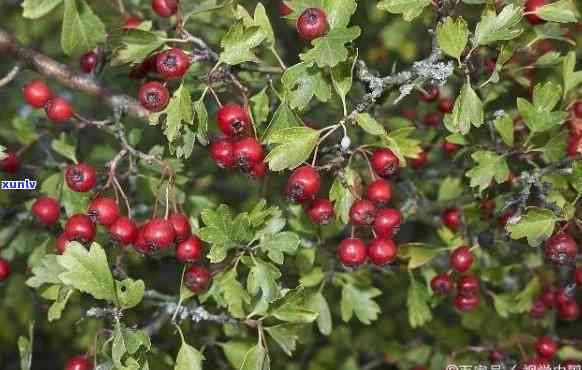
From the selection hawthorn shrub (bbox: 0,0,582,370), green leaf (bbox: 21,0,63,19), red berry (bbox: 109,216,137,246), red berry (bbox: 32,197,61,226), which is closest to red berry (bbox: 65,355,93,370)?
hawthorn shrub (bbox: 0,0,582,370)

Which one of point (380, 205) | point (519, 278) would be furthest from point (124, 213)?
point (519, 278)

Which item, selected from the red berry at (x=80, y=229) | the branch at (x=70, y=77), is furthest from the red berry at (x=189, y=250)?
the branch at (x=70, y=77)

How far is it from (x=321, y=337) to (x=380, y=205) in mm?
1780

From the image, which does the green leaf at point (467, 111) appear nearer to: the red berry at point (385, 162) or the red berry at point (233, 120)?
the red berry at point (385, 162)

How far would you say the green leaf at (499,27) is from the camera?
2.15 m

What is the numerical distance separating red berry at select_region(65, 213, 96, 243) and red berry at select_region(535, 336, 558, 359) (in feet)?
6.02

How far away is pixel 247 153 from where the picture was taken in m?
2.17

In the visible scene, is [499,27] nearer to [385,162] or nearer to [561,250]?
[385,162]

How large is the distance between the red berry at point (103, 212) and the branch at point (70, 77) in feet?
1.40

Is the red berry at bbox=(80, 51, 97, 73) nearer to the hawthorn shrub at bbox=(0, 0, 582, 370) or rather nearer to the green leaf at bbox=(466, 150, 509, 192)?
the hawthorn shrub at bbox=(0, 0, 582, 370)

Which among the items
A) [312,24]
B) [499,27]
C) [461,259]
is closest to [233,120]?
[312,24]

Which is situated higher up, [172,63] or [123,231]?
[172,63]

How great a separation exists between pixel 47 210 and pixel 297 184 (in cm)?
95

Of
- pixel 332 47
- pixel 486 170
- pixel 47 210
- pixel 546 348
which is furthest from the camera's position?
pixel 546 348
